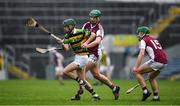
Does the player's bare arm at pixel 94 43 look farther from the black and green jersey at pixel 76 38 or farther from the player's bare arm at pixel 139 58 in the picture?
the player's bare arm at pixel 139 58

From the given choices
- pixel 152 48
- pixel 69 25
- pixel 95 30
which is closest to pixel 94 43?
pixel 95 30

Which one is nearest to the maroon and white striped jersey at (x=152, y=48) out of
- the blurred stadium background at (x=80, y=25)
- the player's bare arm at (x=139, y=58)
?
the player's bare arm at (x=139, y=58)

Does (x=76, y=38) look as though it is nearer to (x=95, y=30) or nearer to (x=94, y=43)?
(x=94, y=43)

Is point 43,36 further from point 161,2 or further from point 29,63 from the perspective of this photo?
point 161,2

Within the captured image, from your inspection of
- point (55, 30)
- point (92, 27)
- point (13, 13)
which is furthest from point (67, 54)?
point (92, 27)

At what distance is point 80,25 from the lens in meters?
49.7

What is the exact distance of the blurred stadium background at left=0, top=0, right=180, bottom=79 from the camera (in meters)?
48.6

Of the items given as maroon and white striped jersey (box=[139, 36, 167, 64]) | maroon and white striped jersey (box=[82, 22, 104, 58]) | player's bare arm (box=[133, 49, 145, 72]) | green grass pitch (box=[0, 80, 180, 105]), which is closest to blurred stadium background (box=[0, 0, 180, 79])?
green grass pitch (box=[0, 80, 180, 105])

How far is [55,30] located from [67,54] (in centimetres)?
230

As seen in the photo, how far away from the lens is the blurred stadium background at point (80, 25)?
48.6 metres

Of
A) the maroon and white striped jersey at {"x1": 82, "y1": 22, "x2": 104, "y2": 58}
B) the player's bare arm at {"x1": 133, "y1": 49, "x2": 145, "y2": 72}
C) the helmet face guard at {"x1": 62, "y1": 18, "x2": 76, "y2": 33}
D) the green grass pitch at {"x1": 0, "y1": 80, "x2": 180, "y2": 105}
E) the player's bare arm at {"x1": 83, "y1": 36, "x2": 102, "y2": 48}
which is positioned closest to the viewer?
the green grass pitch at {"x1": 0, "y1": 80, "x2": 180, "y2": 105}

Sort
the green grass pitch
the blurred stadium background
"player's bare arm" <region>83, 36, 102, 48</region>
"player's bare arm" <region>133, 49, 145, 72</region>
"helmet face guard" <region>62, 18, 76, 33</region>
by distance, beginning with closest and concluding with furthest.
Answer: the green grass pitch < "player's bare arm" <region>133, 49, 145, 72</region> < "helmet face guard" <region>62, 18, 76, 33</region> < "player's bare arm" <region>83, 36, 102, 48</region> < the blurred stadium background

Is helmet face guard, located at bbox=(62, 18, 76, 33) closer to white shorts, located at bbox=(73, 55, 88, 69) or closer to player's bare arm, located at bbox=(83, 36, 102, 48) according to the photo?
player's bare arm, located at bbox=(83, 36, 102, 48)

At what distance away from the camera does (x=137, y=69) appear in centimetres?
1869
